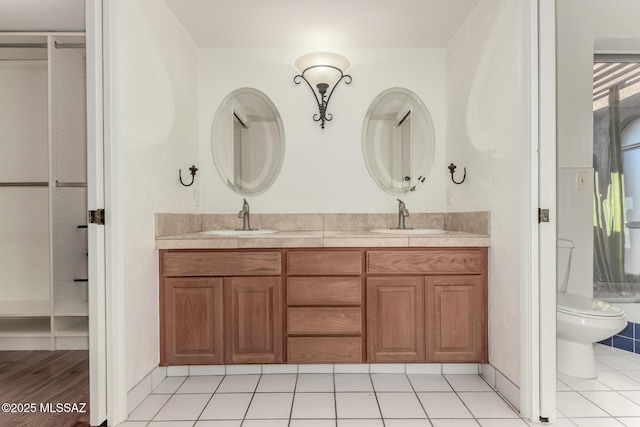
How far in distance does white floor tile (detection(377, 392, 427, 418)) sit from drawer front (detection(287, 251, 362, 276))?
662 millimetres

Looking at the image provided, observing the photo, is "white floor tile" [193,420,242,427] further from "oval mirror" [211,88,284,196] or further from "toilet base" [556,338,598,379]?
"toilet base" [556,338,598,379]

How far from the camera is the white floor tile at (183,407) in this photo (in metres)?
1.71

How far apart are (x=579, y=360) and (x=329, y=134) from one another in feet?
6.71

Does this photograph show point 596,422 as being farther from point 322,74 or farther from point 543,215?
point 322,74

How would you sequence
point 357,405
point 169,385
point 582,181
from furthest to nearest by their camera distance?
point 169,385 → point 357,405 → point 582,181

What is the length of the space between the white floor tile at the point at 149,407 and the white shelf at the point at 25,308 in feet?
3.53

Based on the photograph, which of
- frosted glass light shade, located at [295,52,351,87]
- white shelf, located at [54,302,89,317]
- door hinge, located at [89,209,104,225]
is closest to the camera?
door hinge, located at [89,209,104,225]

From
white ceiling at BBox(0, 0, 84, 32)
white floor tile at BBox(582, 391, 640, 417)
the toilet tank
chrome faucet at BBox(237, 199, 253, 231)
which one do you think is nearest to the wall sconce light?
chrome faucet at BBox(237, 199, 253, 231)

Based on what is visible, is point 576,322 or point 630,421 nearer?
point 630,421

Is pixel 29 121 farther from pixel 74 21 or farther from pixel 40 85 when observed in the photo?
pixel 74 21

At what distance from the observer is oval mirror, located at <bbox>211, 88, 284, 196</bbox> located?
2688 mm

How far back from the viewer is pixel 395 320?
2.09 metres

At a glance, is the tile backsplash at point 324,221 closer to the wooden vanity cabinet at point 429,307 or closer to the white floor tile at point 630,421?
the wooden vanity cabinet at point 429,307

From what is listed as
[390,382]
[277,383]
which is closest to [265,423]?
[277,383]
